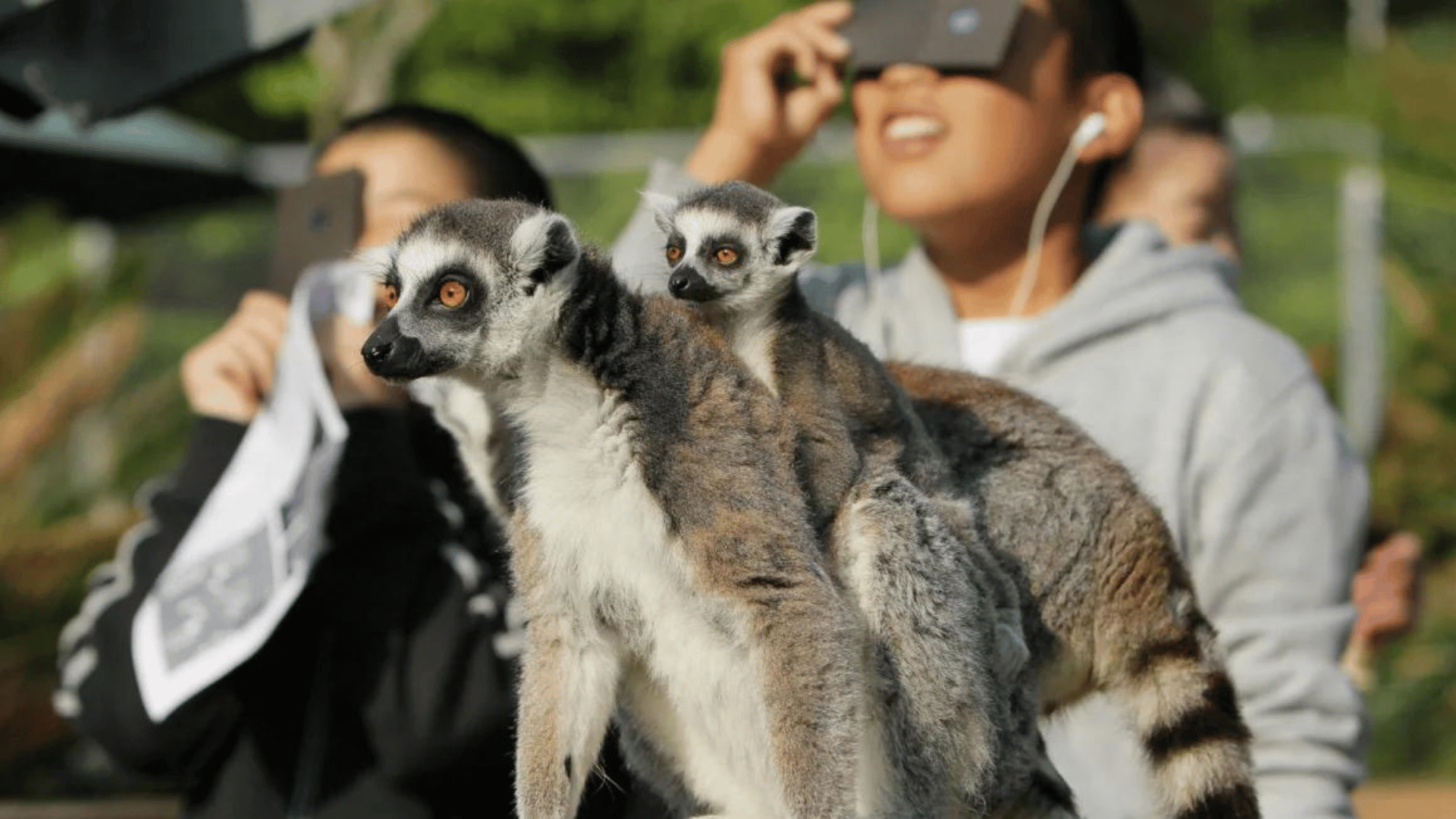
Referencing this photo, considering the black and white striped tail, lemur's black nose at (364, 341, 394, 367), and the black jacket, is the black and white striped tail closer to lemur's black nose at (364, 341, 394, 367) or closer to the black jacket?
lemur's black nose at (364, 341, 394, 367)

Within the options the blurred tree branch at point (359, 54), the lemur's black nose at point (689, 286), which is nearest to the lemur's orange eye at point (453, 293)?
the lemur's black nose at point (689, 286)

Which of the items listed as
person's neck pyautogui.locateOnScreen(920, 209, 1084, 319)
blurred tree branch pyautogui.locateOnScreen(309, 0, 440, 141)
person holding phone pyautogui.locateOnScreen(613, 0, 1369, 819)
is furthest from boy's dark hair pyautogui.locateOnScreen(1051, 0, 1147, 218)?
blurred tree branch pyautogui.locateOnScreen(309, 0, 440, 141)

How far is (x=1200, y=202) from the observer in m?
5.04

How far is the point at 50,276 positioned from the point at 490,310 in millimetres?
7399

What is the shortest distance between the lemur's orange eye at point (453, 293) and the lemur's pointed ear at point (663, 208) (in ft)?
1.11

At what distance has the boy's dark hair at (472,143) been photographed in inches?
131

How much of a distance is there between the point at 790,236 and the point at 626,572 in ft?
1.78

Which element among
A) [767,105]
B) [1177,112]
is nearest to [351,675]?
[767,105]

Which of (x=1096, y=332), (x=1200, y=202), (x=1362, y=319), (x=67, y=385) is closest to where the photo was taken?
(x=1096, y=332)

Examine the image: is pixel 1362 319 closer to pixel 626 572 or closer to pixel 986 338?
pixel 986 338

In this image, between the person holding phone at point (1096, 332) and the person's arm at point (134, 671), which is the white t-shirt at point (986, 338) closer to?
the person holding phone at point (1096, 332)

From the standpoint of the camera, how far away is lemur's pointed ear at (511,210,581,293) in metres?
1.83

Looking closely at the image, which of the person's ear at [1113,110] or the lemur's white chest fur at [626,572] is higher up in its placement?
the person's ear at [1113,110]

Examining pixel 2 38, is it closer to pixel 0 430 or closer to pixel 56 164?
pixel 56 164
